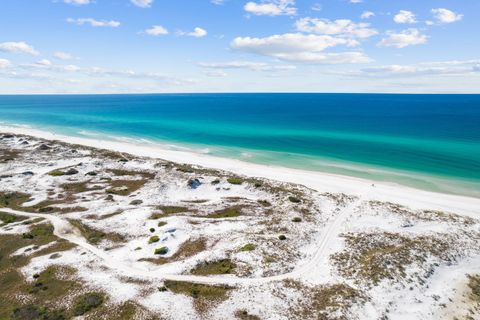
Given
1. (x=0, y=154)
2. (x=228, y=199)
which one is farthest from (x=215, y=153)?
(x=0, y=154)

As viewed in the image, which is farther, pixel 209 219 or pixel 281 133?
pixel 281 133

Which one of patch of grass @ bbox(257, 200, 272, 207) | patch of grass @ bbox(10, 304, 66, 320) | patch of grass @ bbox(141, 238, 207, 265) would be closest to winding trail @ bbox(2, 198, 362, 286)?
patch of grass @ bbox(141, 238, 207, 265)

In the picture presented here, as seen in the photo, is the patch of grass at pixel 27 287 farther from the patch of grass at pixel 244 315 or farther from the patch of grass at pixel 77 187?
the patch of grass at pixel 77 187

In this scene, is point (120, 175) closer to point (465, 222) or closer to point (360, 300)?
point (360, 300)

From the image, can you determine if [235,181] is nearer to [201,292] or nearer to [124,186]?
[124,186]

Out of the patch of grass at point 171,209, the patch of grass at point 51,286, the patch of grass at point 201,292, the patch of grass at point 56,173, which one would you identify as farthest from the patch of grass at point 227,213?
the patch of grass at point 56,173

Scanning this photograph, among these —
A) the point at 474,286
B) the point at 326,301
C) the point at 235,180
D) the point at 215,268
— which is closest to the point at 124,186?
the point at 235,180
